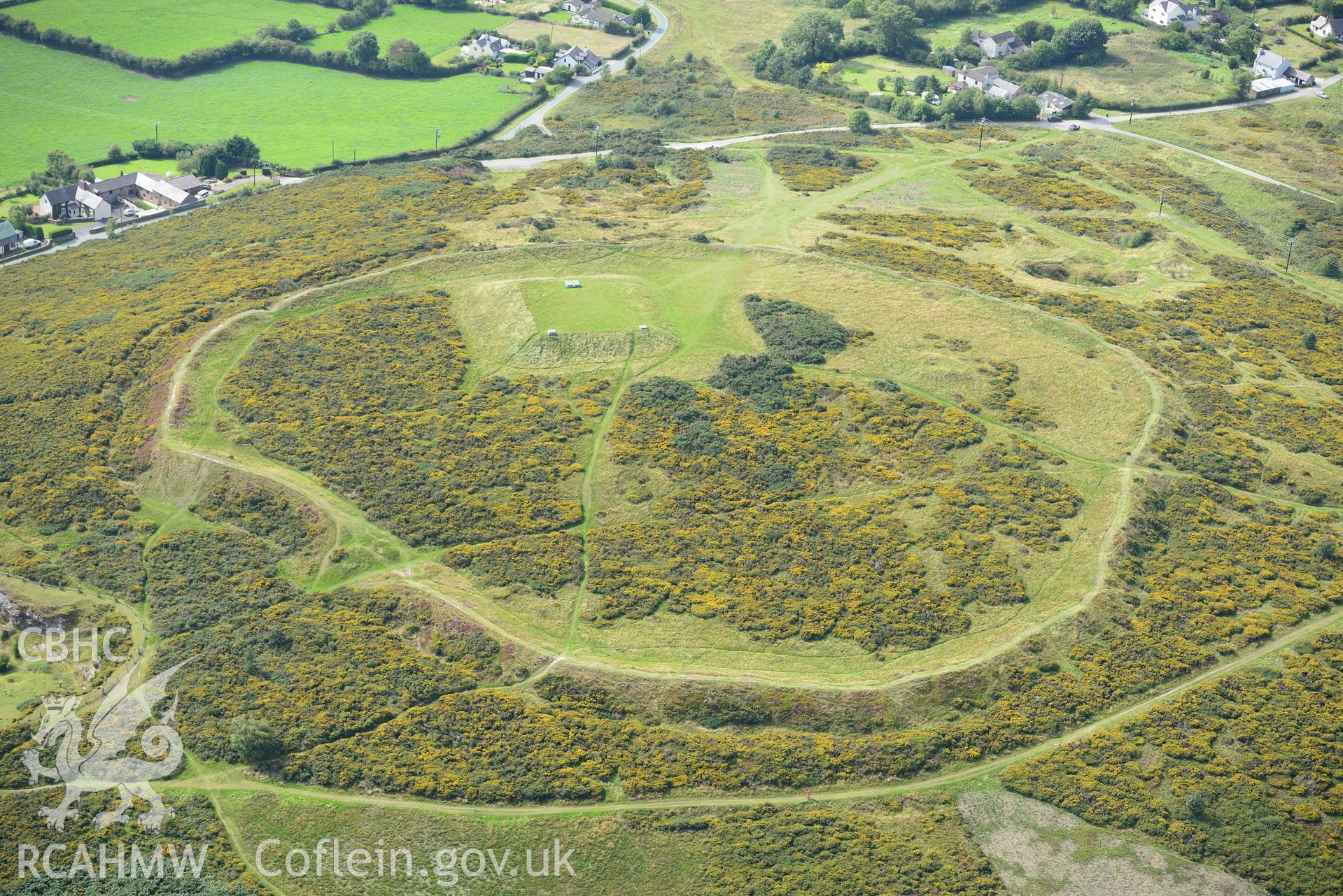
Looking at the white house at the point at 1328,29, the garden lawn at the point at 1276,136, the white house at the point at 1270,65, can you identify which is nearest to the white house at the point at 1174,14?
the white house at the point at 1270,65

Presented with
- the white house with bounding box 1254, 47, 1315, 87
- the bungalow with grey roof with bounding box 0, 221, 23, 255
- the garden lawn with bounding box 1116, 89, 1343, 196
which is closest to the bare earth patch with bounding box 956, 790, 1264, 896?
the garden lawn with bounding box 1116, 89, 1343, 196

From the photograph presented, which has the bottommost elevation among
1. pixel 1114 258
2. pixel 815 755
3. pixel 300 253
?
pixel 815 755

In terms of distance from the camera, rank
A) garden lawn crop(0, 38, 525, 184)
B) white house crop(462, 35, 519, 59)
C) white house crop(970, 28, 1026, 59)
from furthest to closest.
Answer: white house crop(462, 35, 519, 59)
white house crop(970, 28, 1026, 59)
garden lawn crop(0, 38, 525, 184)

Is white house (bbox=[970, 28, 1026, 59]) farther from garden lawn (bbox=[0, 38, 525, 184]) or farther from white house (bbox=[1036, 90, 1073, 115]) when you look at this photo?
garden lawn (bbox=[0, 38, 525, 184])

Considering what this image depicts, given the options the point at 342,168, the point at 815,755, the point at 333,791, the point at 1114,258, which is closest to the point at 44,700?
the point at 333,791

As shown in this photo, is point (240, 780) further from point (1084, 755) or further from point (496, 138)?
point (496, 138)

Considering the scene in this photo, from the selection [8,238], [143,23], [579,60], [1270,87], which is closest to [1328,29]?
[1270,87]

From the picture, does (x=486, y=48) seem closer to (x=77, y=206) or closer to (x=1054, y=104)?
(x=77, y=206)
